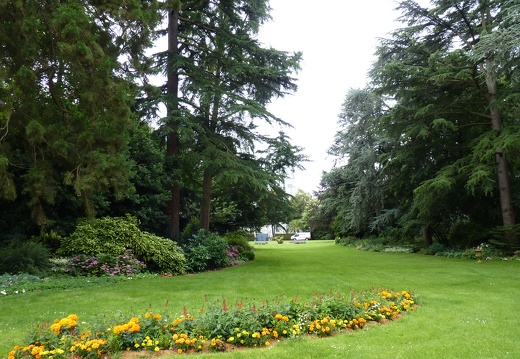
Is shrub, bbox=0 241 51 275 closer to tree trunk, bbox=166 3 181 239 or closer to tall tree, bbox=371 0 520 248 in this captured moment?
tree trunk, bbox=166 3 181 239

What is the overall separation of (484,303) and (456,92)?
45.7 feet

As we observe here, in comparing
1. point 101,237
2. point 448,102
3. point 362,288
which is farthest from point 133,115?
point 448,102

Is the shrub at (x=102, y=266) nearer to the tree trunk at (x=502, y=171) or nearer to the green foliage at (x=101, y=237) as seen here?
the green foliage at (x=101, y=237)

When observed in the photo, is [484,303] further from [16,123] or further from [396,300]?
[16,123]

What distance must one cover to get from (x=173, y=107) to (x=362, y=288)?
999 cm

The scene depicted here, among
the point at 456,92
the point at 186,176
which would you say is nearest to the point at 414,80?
the point at 456,92

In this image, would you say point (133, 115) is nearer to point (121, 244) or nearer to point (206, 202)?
point (121, 244)

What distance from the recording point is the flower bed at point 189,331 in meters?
3.96

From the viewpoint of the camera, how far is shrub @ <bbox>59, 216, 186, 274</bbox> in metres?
10.9

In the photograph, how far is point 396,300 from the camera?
6.44 metres

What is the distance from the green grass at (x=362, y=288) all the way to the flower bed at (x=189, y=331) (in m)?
0.24

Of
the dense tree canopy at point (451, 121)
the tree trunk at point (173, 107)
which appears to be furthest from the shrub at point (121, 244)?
the dense tree canopy at point (451, 121)

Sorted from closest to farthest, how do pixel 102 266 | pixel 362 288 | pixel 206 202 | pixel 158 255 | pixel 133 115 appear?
pixel 362 288 → pixel 102 266 → pixel 158 255 → pixel 133 115 → pixel 206 202

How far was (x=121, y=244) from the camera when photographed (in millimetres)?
11359
